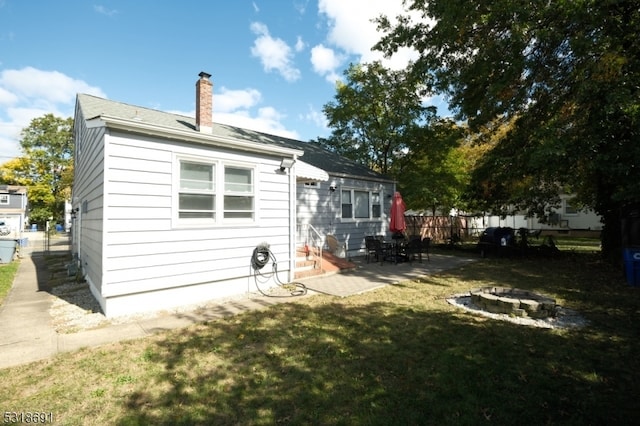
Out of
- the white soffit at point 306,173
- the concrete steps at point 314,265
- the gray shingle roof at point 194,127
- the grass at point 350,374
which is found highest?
the gray shingle roof at point 194,127

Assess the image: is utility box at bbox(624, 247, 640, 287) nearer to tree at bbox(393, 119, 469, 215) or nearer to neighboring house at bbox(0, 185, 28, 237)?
tree at bbox(393, 119, 469, 215)

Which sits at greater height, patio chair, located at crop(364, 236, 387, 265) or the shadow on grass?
patio chair, located at crop(364, 236, 387, 265)

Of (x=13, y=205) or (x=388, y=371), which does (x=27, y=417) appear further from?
(x=13, y=205)

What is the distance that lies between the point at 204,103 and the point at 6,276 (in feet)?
30.2

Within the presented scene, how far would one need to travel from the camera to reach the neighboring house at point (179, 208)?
579cm

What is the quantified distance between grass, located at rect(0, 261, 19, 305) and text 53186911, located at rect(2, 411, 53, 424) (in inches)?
235

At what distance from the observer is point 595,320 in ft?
18.3

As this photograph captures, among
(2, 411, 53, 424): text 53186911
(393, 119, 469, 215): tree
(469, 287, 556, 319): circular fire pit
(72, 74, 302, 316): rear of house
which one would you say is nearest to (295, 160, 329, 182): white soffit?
(72, 74, 302, 316): rear of house

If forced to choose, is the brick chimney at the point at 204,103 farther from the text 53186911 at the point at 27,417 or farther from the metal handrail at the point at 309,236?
the text 53186911 at the point at 27,417

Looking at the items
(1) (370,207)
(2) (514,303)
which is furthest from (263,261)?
(1) (370,207)

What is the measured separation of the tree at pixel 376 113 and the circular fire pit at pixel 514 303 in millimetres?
12411

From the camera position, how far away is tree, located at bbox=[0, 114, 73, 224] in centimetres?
4222

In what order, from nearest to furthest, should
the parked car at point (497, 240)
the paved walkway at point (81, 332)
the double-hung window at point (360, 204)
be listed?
the paved walkway at point (81, 332) < the double-hung window at point (360, 204) < the parked car at point (497, 240)

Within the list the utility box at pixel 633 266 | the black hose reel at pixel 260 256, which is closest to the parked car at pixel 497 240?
the utility box at pixel 633 266
